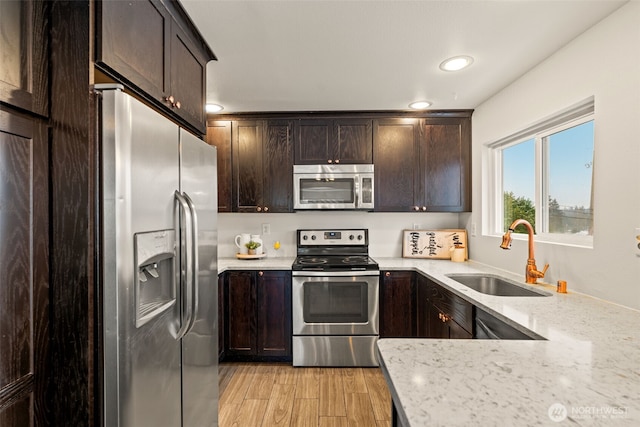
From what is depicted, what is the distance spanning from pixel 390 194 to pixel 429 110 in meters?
0.88

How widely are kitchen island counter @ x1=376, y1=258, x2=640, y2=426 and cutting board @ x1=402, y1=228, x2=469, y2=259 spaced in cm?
179

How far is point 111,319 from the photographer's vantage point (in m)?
0.95

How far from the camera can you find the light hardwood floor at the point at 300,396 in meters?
1.96

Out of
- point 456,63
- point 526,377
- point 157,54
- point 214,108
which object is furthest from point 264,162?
point 526,377

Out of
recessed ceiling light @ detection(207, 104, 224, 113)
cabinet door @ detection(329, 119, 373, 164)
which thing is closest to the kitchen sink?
cabinet door @ detection(329, 119, 373, 164)

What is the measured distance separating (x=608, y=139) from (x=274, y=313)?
2478mm

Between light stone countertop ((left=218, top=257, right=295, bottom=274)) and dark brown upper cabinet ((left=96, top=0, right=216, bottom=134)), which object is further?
light stone countertop ((left=218, top=257, right=295, bottom=274))

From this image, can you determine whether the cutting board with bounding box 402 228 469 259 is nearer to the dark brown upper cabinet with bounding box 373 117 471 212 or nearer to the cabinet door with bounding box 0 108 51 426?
the dark brown upper cabinet with bounding box 373 117 471 212

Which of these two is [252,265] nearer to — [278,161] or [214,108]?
[278,161]

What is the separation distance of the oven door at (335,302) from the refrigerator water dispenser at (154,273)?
149cm

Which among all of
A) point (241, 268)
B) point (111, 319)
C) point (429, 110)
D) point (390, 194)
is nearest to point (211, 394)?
point (111, 319)

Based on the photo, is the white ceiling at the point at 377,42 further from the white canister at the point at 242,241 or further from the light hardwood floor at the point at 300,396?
the light hardwood floor at the point at 300,396

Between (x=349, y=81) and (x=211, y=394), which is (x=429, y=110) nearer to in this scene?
(x=349, y=81)

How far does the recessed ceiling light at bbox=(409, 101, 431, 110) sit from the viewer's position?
2715mm
